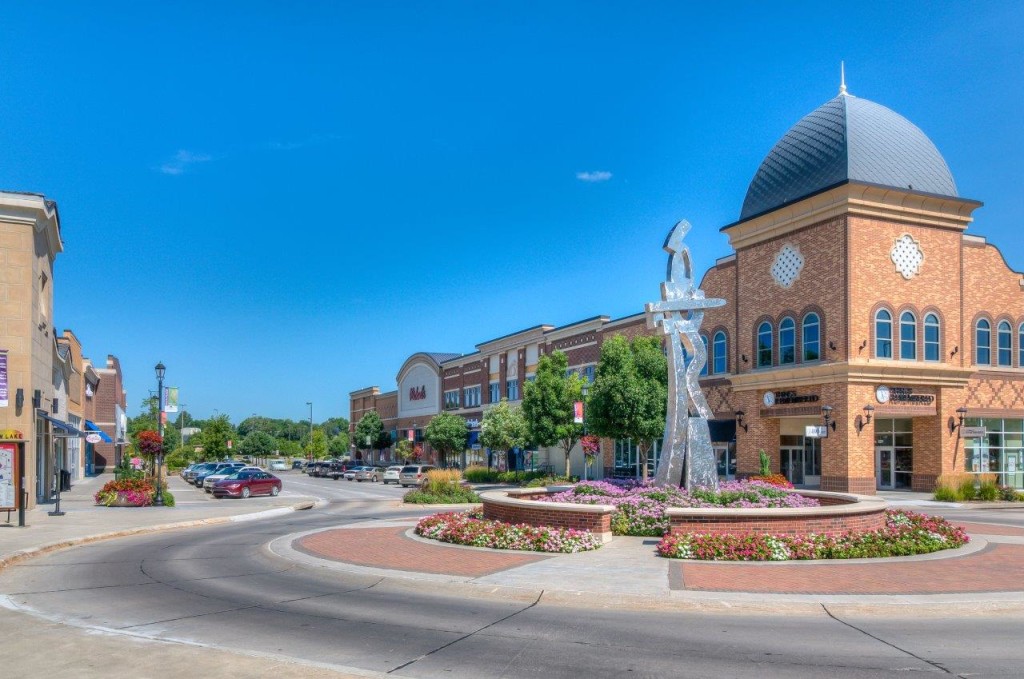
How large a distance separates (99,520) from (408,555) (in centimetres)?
1427

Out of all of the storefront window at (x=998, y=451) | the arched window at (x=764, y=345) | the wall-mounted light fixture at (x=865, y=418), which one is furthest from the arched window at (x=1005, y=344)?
the arched window at (x=764, y=345)

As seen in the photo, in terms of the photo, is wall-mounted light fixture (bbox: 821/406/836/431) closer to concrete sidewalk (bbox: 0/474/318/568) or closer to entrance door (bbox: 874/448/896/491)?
entrance door (bbox: 874/448/896/491)

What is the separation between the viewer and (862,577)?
13227 millimetres

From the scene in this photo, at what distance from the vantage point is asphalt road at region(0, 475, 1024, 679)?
334 inches

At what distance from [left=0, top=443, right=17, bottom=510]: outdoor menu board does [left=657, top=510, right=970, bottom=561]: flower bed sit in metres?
18.7

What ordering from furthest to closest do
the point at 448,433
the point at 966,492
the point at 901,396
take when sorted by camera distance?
the point at 448,433 → the point at 901,396 → the point at 966,492

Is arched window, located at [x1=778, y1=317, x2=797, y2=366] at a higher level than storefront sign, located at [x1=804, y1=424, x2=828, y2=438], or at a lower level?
higher

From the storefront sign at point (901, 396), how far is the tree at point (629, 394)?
996cm

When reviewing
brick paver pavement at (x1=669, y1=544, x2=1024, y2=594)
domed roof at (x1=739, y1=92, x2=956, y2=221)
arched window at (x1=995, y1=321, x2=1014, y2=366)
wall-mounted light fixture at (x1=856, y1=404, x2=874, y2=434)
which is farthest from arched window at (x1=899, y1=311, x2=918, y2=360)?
brick paver pavement at (x1=669, y1=544, x2=1024, y2=594)

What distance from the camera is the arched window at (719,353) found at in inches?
1868

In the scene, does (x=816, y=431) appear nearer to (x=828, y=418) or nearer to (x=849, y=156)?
(x=828, y=418)

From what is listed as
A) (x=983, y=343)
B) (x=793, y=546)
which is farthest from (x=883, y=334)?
(x=793, y=546)

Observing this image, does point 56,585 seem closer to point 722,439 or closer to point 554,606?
point 554,606

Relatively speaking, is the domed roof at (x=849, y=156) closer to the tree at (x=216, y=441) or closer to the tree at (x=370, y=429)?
the tree at (x=370, y=429)
